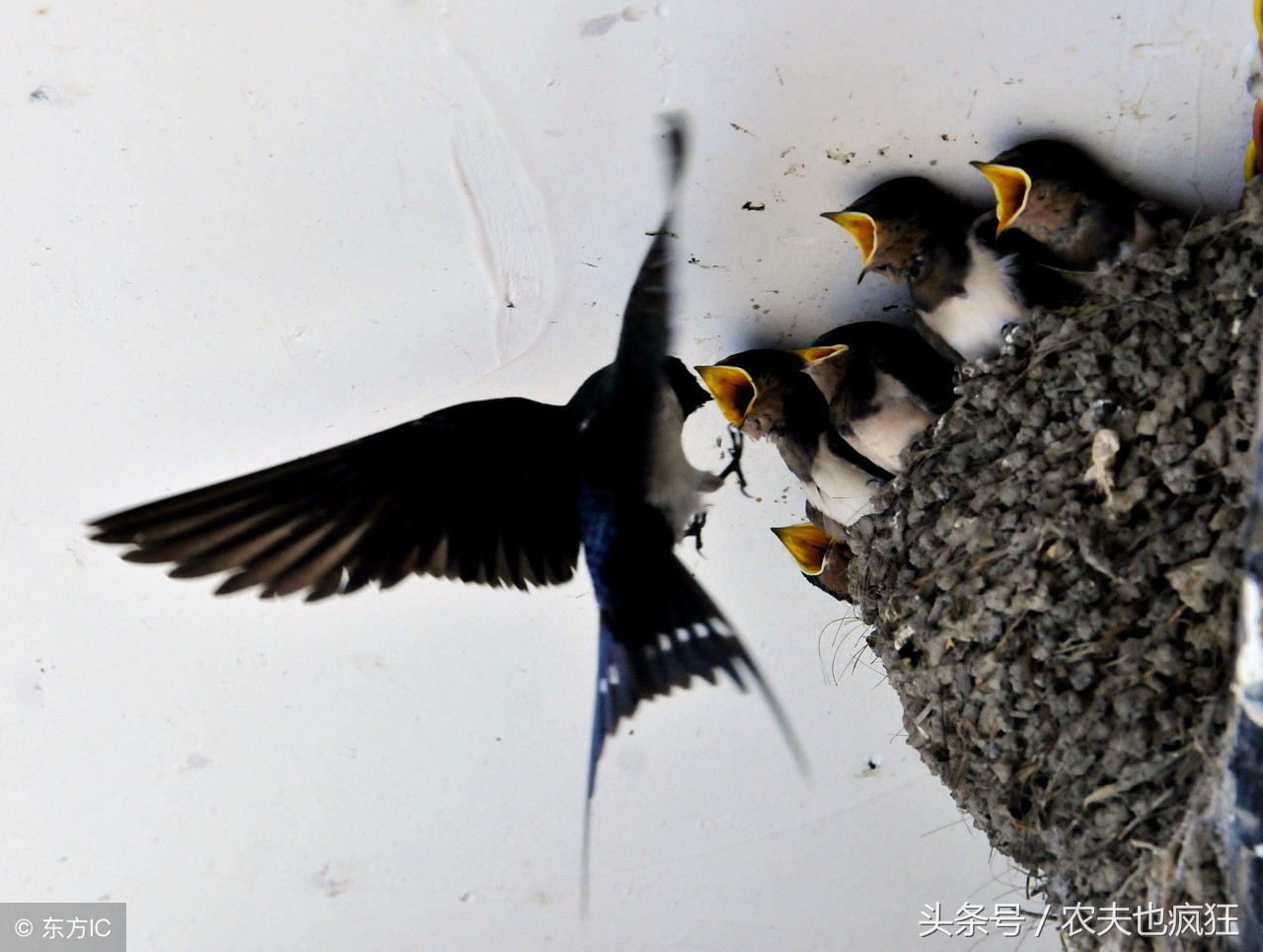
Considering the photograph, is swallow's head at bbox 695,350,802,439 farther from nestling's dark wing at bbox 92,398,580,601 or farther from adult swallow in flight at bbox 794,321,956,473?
nestling's dark wing at bbox 92,398,580,601

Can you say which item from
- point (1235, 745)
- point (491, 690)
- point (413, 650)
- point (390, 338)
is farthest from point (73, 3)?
point (1235, 745)

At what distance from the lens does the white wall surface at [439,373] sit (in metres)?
1.30

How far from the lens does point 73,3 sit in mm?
1227

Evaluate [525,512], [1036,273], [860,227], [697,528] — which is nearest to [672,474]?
[697,528]

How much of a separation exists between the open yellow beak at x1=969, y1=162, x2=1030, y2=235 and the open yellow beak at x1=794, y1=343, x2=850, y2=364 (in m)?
0.26

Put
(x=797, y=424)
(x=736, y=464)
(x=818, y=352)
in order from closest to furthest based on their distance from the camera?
(x=818, y=352), (x=797, y=424), (x=736, y=464)

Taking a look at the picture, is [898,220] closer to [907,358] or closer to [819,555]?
[907,358]

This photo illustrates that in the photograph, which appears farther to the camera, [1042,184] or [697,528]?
[697,528]

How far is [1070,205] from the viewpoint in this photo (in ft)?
4.58

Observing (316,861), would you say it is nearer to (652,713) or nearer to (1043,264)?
(652,713)

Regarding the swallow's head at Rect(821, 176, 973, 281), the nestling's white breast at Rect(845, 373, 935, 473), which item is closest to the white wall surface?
the swallow's head at Rect(821, 176, 973, 281)

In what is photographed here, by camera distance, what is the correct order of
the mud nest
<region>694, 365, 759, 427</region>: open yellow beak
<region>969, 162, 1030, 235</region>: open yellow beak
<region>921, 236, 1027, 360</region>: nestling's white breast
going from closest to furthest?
the mud nest
<region>969, 162, 1030, 235</region>: open yellow beak
<region>921, 236, 1027, 360</region>: nestling's white breast
<region>694, 365, 759, 427</region>: open yellow beak

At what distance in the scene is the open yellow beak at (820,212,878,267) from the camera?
144cm

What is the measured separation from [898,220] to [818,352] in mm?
206
